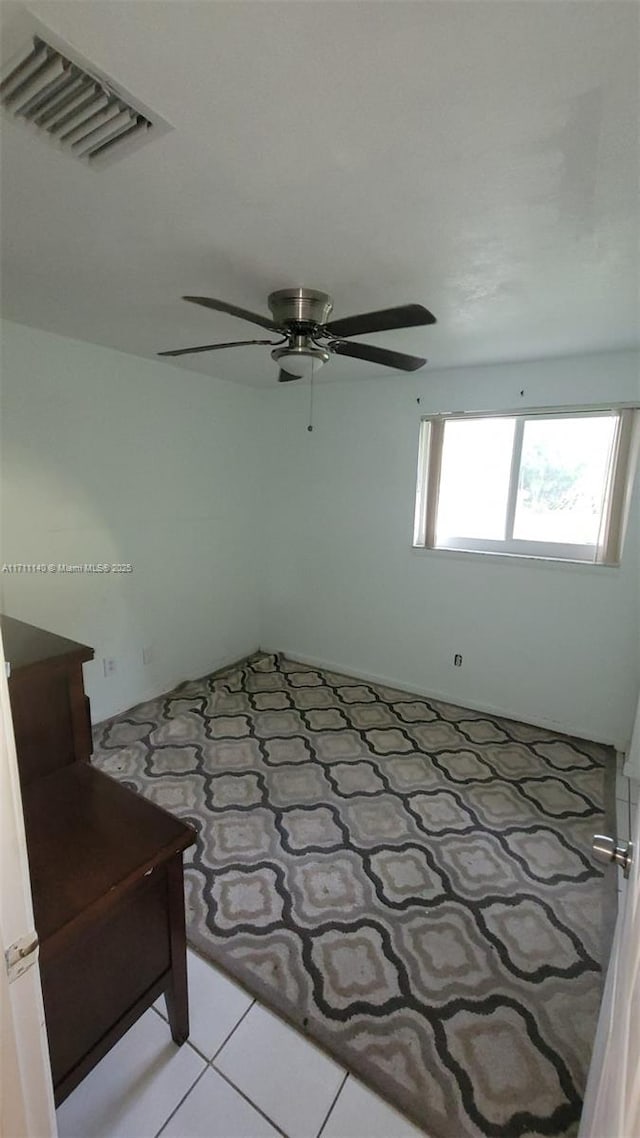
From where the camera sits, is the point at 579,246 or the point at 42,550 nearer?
the point at 579,246

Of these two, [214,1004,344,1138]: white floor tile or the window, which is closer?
[214,1004,344,1138]: white floor tile

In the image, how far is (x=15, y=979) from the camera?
0.58m

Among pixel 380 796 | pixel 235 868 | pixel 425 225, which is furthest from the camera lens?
pixel 380 796

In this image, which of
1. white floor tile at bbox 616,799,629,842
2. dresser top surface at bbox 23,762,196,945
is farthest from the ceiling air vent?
white floor tile at bbox 616,799,629,842

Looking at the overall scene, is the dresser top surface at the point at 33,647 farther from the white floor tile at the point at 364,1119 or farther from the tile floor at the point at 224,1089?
the white floor tile at the point at 364,1119

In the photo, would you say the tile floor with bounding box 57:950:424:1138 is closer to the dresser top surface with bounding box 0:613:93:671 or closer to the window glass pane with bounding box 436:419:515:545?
the dresser top surface with bounding box 0:613:93:671

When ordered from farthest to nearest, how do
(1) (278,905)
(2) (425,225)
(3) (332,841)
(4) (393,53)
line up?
(3) (332,841) < (1) (278,905) < (2) (425,225) < (4) (393,53)

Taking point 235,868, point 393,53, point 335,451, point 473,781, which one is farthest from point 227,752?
point 393,53

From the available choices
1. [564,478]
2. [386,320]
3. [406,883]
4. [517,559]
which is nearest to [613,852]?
[406,883]

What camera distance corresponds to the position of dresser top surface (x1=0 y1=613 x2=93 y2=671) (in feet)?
3.83

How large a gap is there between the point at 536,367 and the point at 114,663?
303 cm

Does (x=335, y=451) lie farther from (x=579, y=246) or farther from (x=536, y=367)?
(x=579, y=246)

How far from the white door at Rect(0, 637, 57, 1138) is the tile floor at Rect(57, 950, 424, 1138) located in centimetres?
69

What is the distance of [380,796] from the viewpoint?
2297 millimetres
